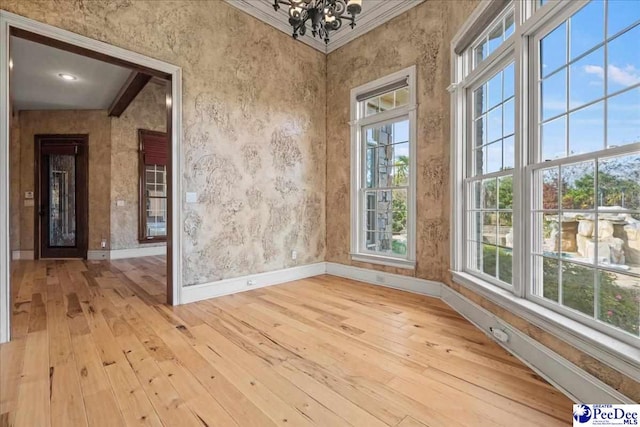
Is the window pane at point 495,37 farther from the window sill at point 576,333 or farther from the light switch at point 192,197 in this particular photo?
the light switch at point 192,197

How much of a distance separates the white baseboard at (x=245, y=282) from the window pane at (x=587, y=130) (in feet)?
11.1

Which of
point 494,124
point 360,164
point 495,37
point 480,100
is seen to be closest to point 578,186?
point 494,124

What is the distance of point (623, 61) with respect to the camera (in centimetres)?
153

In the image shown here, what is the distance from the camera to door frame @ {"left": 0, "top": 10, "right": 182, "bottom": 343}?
2297 mm

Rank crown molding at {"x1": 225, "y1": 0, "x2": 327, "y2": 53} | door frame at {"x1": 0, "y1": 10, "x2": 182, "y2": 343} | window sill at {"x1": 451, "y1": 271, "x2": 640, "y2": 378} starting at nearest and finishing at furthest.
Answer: window sill at {"x1": 451, "y1": 271, "x2": 640, "y2": 378} < door frame at {"x1": 0, "y1": 10, "x2": 182, "y2": 343} < crown molding at {"x1": 225, "y1": 0, "x2": 327, "y2": 53}

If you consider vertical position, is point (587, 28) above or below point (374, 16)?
below

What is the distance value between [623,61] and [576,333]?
4.73ft

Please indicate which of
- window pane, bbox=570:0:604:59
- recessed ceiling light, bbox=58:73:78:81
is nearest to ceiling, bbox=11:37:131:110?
recessed ceiling light, bbox=58:73:78:81

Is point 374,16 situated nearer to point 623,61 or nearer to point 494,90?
point 494,90

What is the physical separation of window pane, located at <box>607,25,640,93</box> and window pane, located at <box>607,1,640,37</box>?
0.16 feet

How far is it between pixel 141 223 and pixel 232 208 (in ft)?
13.9

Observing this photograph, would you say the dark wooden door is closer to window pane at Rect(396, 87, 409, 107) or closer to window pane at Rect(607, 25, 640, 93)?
window pane at Rect(396, 87, 409, 107)

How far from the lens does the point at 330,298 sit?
138 inches

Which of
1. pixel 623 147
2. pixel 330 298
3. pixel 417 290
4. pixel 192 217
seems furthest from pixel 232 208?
pixel 623 147
